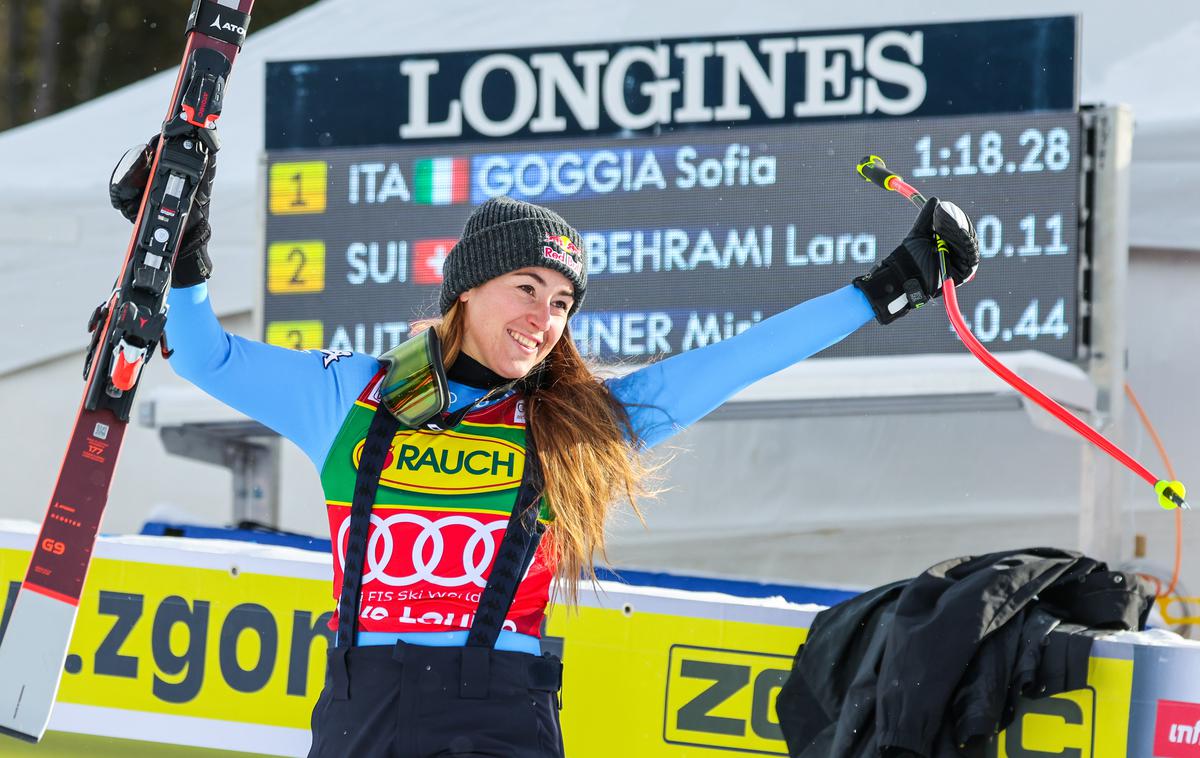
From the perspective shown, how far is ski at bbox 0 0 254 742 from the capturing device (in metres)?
2.37

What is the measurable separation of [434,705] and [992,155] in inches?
147

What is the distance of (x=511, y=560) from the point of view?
2.17 meters

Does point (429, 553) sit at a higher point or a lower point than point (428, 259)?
lower

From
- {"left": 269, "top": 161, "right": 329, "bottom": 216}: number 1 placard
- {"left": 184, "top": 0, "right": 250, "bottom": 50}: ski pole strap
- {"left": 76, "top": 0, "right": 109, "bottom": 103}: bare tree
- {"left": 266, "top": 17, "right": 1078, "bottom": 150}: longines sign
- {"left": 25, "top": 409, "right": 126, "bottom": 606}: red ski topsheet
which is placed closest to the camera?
{"left": 25, "top": 409, "right": 126, "bottom": 606}: red ski topsheet

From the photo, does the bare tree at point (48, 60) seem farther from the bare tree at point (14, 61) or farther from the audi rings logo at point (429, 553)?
the audi rings logo at point (429, 553)

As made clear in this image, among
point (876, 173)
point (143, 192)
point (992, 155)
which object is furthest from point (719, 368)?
point (992, 155)

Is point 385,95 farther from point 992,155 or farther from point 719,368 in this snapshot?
point 719,368

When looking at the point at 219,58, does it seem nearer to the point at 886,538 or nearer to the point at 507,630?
the point at 507,630

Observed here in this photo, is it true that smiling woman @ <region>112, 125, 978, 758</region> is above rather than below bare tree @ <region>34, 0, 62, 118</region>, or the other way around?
below

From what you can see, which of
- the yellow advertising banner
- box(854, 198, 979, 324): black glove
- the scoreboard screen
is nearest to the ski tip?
the yellow advertising banner

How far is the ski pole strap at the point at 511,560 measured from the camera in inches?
84.0

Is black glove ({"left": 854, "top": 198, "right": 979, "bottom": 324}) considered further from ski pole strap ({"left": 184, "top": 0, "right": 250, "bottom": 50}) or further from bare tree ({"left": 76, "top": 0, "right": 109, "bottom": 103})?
bare tree ({"left": 76, "top": 0, "right": 109, "bottom": 103})

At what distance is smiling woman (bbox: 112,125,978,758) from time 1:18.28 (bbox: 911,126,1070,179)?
2918mm

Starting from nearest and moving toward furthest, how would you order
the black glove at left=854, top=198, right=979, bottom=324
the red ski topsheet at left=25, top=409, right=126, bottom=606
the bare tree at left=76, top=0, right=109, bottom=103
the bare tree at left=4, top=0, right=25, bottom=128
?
the black glove at left=854, top=198, right=979, bottom=324, the red ski topsheet at left=25, top=409, right=126, bottom=606, the bare tree at left=4, top=0, right=25, bottom=128, the bare tree at left=76, top=0, right=109, bottom=103
